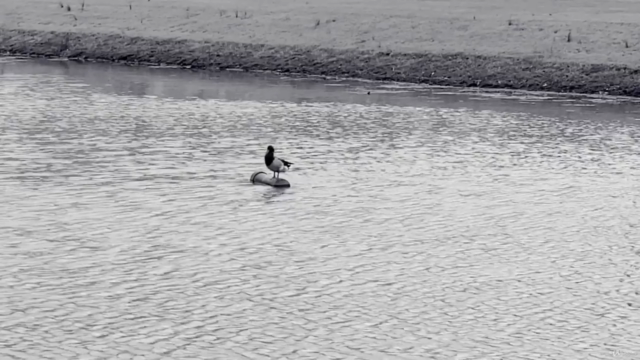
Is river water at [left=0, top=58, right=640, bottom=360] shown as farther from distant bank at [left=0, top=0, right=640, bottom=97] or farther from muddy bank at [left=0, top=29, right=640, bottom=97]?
distant bank at [left=0, top=0, right=640, bottom=97]

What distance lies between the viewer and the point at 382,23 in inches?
1938

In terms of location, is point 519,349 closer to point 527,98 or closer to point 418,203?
point 418,203

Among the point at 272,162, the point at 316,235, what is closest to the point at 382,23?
the point at 272,162

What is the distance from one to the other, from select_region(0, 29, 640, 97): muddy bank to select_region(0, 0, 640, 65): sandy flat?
3.27 ft

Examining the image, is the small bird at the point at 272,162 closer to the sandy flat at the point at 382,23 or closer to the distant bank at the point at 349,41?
the distant bank at the point at 349,41

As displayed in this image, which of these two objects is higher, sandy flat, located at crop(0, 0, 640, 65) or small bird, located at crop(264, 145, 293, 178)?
sandy flat, located at crop(0, 0, 640, 65)

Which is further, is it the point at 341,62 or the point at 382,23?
the point at 382,23

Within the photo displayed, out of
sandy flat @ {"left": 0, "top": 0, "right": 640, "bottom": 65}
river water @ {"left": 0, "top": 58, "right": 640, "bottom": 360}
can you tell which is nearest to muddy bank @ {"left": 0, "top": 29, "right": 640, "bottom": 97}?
sandy flat @ {"left": 0, "top": 0, "right": 640, "bottom": 65}

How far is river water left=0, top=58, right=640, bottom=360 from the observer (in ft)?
42.0

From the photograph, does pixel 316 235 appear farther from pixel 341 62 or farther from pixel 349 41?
pixel 349 41

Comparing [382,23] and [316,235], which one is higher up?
[382,23]

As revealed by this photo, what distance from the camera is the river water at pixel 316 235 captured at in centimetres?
1281

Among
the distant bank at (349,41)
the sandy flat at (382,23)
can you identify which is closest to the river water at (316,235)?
the distant bank at (349,41)

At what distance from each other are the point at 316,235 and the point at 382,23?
3230cm
